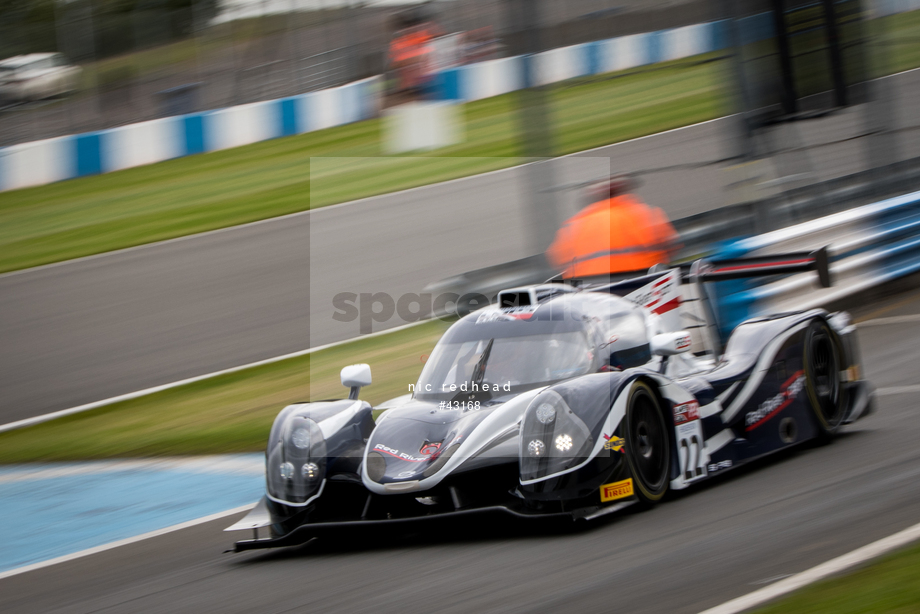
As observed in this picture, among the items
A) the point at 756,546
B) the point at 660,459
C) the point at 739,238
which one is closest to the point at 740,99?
the point at 739,238

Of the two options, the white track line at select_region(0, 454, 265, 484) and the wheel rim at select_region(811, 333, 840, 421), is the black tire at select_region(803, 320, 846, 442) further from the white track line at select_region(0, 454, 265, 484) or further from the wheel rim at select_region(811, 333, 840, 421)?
the white track line at select_region(0, 454, 265, 484)

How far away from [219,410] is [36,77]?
1192cm

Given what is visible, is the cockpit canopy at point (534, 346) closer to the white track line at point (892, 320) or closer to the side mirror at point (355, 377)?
the side mirror at point (355, 377)

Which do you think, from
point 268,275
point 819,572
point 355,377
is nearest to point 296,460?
point 355,377

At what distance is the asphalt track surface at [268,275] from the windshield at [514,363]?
393cm

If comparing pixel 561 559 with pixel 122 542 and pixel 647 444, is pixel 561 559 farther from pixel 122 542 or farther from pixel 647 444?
pixel 122 542

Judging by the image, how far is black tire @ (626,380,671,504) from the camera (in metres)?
5.44

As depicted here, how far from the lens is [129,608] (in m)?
5.10

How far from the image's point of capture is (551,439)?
5238 millimetres

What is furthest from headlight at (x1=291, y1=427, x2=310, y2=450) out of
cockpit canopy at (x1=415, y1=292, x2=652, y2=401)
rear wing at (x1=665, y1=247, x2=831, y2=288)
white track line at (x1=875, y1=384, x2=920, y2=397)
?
white track line at (x1=875, y1=384, x2=920, y2=397)

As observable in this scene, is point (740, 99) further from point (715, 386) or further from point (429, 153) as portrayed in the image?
point (429, 153)

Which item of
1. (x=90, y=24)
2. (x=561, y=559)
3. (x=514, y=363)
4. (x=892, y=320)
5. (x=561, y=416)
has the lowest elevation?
(x=561, y=559)

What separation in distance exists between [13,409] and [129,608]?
19.0 ft

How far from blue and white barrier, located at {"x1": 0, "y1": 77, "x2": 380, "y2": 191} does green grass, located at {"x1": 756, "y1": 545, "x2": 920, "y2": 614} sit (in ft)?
58.5
